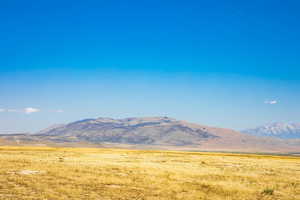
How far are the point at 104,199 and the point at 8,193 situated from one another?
5331 mm

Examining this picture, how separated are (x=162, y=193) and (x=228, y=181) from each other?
763cm

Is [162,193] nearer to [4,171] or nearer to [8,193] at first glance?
[8,193]

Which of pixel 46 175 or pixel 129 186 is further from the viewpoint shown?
pixel 46 175

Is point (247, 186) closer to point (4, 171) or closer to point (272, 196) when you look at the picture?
point (272, 196)

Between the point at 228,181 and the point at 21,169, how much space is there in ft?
56.0

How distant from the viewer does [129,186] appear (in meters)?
21.5

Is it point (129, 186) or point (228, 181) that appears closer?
point (129, 186)

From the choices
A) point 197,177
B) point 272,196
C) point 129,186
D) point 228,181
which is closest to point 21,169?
point 129,186

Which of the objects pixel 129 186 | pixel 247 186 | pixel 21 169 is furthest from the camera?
pixel 21 169

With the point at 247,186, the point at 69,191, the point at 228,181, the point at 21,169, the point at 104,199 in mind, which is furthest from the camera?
the point at 21,169

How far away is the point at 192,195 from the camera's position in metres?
19.5

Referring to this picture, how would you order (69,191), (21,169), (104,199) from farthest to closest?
(21,169), (69,191), (104,199)

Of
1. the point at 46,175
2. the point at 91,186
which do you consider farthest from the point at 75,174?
the point at 91,186

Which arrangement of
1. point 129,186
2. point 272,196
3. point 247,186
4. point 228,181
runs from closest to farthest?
point 272,196, point 129,186, point 247,186, point 228,181
